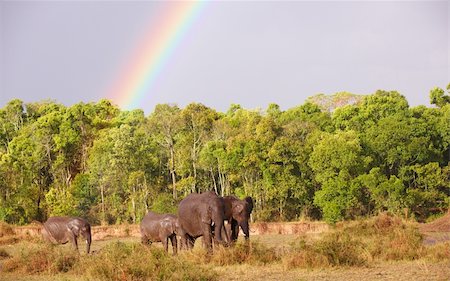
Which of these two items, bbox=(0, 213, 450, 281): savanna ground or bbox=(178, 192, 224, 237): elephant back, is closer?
bbox=(0, 213, 450, 281): savanna ground

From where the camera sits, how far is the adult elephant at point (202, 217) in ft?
72.0

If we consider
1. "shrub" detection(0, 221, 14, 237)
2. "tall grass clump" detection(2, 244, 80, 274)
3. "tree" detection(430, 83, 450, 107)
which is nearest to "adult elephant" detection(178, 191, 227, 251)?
"tall grass clump" detection(2, 244, 80, 274)

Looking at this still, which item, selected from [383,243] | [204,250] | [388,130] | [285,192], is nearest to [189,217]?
[204,250]

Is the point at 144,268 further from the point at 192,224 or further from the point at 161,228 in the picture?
the point at 161,228

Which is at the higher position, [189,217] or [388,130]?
[388,130]

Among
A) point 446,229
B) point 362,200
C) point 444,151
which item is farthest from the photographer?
point 444,151

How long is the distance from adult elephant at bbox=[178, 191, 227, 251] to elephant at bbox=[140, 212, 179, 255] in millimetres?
1047

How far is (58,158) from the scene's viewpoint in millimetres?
62531

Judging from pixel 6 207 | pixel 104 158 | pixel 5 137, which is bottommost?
pixel 6 207

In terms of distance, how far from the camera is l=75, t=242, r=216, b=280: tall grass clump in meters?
15.9

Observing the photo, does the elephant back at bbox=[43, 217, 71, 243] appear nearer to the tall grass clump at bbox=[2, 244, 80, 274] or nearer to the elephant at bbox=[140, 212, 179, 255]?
the elephant at bbox=[140, 212, 179, 255]

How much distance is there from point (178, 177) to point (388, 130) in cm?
2313

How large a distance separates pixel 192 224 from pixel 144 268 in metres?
6.79

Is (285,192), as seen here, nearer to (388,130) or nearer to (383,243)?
(388,130)
